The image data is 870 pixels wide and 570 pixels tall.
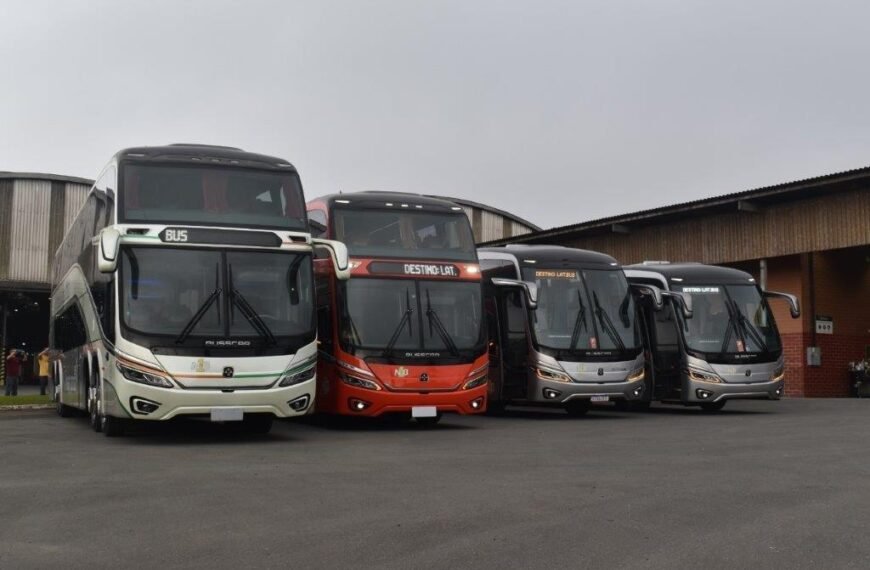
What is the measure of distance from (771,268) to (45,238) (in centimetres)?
2720

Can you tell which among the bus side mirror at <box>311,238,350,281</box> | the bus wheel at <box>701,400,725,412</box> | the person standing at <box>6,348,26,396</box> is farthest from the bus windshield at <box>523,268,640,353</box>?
the person standing at <box>6,348,26,396</box>

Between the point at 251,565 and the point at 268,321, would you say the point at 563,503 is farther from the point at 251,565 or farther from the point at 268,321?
the point at 268,321

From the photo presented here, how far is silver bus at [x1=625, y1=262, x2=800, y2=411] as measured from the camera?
20297 millimetres

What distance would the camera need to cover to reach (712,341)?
20.5m

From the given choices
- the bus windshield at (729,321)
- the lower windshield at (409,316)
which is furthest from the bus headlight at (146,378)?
the bus windshield at (729,321)

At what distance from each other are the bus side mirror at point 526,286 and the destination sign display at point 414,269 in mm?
1918

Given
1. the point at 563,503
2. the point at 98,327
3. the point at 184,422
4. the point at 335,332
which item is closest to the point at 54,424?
the point at 184,422

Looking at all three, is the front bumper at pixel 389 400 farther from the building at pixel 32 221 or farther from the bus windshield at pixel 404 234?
the building at pixel 32 221

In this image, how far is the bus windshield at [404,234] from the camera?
16.4m

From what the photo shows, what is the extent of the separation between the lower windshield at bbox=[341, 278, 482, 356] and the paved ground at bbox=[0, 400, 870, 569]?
1.85 m

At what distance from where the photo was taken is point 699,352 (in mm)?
20422

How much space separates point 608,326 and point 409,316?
439cm

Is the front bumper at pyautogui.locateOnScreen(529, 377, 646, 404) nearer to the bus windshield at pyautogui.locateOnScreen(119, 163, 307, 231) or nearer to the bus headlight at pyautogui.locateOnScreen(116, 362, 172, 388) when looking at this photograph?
the bus windshield at pyautogui.locateOnScreen(119, 163, 307, 231)

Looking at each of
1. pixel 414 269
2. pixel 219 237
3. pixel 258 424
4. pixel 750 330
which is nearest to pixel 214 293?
pixel 219 237
